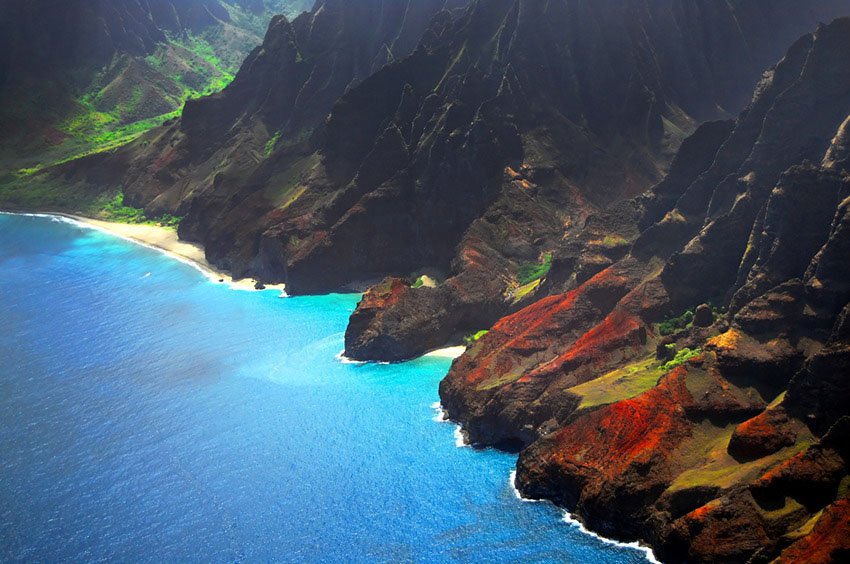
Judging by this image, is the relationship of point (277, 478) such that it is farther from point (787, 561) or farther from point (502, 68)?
point (502, 68)

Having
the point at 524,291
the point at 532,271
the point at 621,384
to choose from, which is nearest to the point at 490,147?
the point at 532,271

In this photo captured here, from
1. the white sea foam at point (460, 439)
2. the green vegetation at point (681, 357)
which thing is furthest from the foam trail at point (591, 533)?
the green vegetation at point (681, 357)

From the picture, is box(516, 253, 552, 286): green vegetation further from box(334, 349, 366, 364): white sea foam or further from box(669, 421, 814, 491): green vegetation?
box(669, 421, 814, 491): green vegetation

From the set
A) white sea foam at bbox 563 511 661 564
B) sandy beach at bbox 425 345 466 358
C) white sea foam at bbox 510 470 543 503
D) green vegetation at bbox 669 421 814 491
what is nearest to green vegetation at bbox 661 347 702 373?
green vegetation at bbox 669 421 814 491

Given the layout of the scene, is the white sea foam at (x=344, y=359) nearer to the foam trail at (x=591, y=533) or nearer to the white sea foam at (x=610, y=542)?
the foam trail at (x=591, y=533)

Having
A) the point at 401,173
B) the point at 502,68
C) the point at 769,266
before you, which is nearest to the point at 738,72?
the point at 502,68

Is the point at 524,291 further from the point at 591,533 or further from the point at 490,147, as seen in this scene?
→ the point at 591,533
